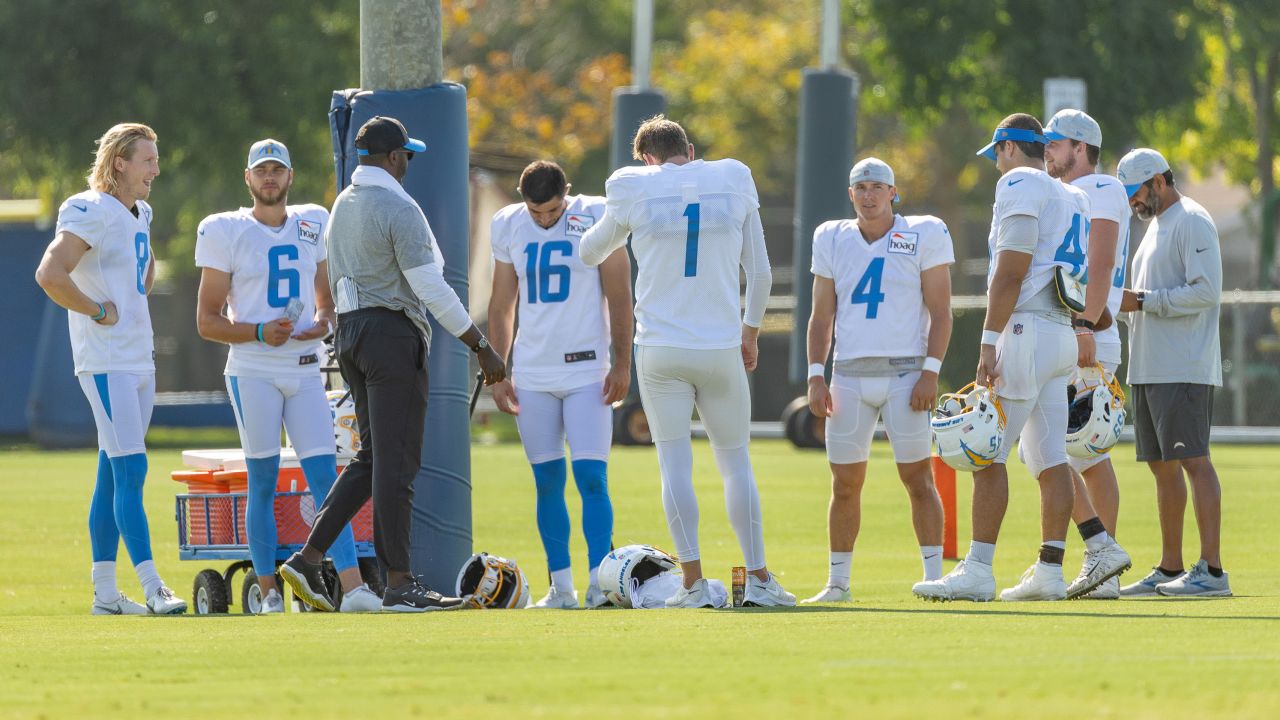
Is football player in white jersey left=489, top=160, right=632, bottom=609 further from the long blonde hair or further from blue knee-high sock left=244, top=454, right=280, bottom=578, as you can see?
the long blonde hair

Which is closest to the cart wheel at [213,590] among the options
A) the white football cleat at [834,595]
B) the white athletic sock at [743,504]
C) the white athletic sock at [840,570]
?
the white athletic sock at [743,504]

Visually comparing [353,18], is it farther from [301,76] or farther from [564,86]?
[564,86]

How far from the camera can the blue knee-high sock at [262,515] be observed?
10.0 metres

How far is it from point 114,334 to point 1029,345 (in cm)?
426

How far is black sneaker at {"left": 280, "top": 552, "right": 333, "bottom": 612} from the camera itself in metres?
9.17

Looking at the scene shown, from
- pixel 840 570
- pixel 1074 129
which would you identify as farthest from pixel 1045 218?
pixel 840 570

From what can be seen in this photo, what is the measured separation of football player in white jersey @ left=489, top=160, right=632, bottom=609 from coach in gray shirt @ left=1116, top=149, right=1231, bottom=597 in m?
2.61

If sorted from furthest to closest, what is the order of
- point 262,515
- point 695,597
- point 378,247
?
point 262,515 → point 695,597 → point 378,247

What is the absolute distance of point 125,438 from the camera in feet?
32.2

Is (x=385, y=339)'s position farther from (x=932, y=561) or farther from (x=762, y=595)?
(x=932, y=561)

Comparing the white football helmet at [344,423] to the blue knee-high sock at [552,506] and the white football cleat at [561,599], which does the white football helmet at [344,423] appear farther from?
the white football cleat at [561,599]

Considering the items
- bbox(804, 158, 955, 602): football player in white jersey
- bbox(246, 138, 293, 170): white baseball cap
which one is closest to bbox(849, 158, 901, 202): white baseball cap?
bbox(804, 158, 955, 602): football player in white jersey

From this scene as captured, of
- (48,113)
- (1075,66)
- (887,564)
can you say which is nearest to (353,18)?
(48,113)

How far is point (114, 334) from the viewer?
984cm
